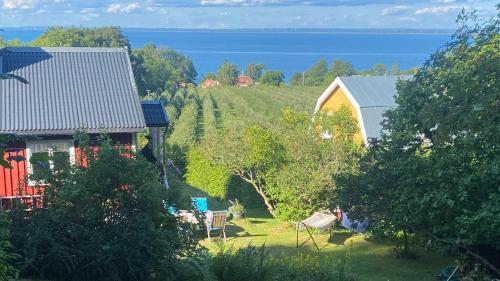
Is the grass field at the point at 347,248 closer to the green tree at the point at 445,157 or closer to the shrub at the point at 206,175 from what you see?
the green tree at the point at 445,157

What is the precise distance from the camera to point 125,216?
7.66 metres

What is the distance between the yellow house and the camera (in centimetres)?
2478

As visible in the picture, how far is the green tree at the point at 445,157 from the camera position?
875cm

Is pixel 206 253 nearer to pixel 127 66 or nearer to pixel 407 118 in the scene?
pixel 407 118

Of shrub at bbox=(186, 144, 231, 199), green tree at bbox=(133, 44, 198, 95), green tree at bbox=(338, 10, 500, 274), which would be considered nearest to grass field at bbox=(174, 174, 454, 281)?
green tree at bbox=(338, 10, 500, 274)

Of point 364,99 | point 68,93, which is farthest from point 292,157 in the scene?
point 364,99

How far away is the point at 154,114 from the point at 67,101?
2329mm

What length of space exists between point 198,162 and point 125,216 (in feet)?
57.3

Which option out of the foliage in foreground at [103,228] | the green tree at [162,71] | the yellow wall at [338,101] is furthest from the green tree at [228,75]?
the foliage in foreground at [103,228]

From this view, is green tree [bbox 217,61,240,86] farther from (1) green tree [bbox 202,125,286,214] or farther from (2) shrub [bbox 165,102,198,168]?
(1) green tree [bbox 202,125,286,214]

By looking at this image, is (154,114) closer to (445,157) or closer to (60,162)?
(60,162)

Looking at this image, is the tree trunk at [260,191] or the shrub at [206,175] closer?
the tree trunk at [260,191]

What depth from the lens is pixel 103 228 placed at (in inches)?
300

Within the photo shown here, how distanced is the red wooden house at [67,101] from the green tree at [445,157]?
231 inches
